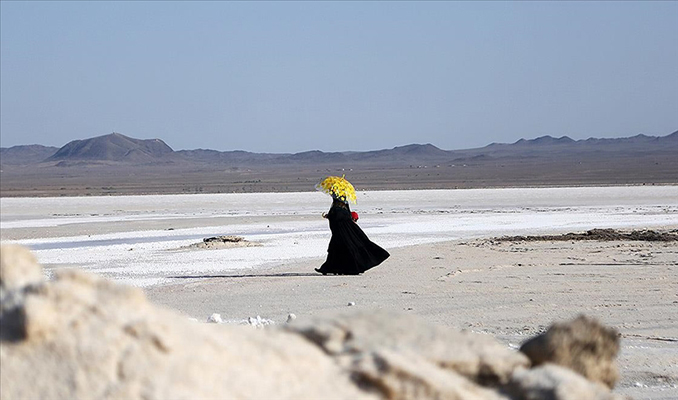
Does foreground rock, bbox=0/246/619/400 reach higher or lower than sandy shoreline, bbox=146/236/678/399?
higher

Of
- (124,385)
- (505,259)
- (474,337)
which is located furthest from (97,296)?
(505,259)

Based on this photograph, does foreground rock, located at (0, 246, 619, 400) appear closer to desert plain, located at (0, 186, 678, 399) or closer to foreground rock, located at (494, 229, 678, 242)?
desert plain, located at (0, 186, 678, 399)

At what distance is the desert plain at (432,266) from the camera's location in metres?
11.4

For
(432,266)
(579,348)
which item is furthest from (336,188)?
(579,348)

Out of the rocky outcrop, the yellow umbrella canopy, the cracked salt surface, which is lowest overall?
the cracked salt surface

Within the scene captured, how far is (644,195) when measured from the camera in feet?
144

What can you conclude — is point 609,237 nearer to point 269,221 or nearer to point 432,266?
point 432,266

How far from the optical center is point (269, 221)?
33656mm

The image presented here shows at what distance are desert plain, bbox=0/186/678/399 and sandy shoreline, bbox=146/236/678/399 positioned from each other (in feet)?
0.08

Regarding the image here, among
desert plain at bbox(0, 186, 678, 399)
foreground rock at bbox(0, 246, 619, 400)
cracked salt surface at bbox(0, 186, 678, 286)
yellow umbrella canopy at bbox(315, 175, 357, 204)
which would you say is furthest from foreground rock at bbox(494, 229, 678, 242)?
foreground rock at bbox(0, 246, 619, 400)

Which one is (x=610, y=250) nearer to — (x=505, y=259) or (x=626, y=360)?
(x=505, y=259)

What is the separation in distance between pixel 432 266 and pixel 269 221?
53.3ft

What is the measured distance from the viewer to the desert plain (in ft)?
37.3

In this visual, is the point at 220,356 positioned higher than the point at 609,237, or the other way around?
the point at 220,356
